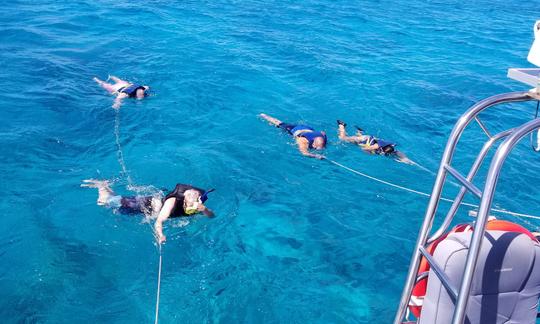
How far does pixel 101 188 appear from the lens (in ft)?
26.4

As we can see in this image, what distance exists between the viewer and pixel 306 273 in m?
6.89

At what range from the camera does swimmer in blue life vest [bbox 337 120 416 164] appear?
9.95 metres

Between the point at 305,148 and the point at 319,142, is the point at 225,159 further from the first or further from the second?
the point at 319,142

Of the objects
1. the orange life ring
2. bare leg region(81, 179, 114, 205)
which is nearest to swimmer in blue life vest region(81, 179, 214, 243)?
bare leg region(81, 179, 114, 205)

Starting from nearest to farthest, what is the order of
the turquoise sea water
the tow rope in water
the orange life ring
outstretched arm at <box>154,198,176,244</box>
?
1. the orange life ring
2. the tow rope in water
3. the turquoise sea water
4. outstretched arm at <box>154,198,176,244</box>

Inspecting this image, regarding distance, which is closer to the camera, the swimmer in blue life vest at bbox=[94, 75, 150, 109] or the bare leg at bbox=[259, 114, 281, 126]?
the bare leg at bbox=[259, 114, 281, 126]

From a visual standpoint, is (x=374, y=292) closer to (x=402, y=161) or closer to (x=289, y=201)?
(x=289, y=201)

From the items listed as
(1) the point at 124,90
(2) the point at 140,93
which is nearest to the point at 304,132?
(2) the point at 140,93

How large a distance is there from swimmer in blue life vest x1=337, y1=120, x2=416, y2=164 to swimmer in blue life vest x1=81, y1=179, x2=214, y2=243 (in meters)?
4.27

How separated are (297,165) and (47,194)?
16.6 ft

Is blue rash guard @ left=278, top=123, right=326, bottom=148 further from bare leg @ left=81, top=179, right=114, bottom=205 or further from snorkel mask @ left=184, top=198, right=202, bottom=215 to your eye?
bare leg @ left=81, top=179, right=114, bottom=205

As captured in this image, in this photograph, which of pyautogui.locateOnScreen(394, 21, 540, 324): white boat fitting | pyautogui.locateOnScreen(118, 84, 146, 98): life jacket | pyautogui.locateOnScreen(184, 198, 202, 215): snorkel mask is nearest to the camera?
pyautogui.locateOnScreen(394, 21, 540, 324): white boat fitting

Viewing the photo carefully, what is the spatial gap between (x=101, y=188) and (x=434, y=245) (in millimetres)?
6525

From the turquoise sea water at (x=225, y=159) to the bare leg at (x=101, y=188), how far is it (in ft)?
0.51
